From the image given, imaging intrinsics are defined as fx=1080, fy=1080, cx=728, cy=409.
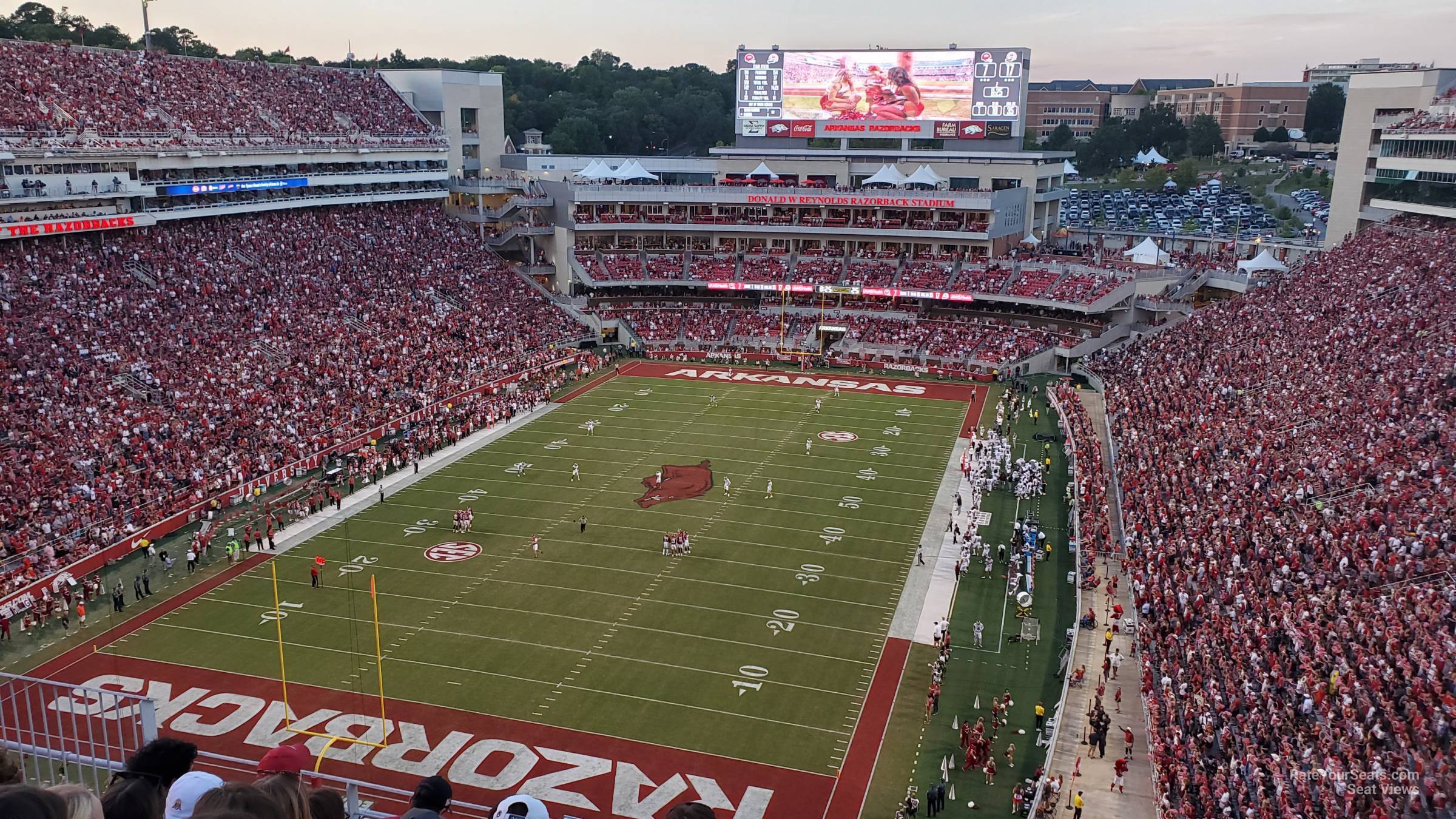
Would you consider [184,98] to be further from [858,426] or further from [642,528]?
[858,426]

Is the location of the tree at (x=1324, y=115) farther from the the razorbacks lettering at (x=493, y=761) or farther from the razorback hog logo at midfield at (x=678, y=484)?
the the razorbacks lettering at (x=493, y=761)

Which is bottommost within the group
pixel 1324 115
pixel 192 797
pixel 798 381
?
pixel 798 381

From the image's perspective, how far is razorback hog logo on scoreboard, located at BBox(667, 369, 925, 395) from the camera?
47375 mm

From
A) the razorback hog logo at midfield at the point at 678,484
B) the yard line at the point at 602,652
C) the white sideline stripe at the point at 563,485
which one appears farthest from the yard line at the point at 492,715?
the razorback hog logo at midfield at the point at 678,484

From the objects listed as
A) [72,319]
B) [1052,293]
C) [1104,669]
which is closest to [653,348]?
[1052,293]

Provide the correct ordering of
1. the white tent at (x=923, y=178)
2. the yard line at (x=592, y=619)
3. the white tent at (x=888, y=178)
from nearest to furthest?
the yard line at (x=592, y=619), the white tent at (x=923, y=178), the white tent at (x=888, y=178)

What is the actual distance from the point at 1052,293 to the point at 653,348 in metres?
19.9

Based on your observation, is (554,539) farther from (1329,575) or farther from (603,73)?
(603,73)

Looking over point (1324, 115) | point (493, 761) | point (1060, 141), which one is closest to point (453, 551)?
point (493, 761)

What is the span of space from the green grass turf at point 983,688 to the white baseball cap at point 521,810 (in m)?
12.9

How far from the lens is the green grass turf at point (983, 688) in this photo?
1767cm

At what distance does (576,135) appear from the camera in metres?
89.1

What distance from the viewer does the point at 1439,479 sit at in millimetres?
19875

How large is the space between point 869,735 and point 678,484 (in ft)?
49.7
